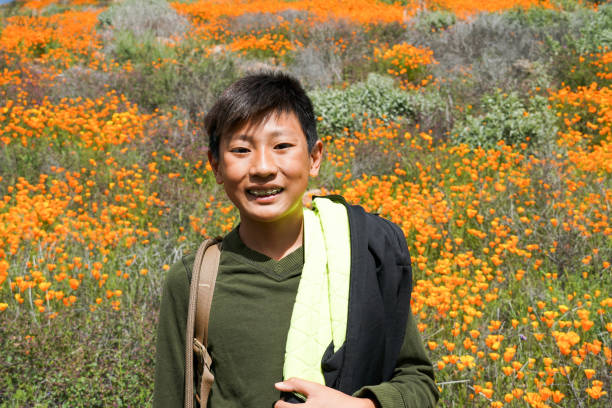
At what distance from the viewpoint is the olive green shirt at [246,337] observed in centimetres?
138

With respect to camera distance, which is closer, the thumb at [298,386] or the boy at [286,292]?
the thumb at [298,386]

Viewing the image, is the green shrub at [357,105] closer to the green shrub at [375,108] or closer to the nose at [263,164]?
the green shrub at [375,108]

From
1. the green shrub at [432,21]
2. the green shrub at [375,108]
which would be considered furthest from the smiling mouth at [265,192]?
the green shrub at [432,21]

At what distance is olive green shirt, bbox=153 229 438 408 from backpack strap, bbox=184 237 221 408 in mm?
34

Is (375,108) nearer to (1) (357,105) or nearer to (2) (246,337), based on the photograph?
(1) (357,105)

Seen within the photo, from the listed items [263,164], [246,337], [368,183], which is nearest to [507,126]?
[368,183]

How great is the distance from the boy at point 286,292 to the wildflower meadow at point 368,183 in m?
0.25

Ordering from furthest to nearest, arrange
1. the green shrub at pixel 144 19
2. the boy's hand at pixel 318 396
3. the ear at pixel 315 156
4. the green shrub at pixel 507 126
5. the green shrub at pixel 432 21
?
1. the green shrub at pixel 144 19
2. the green shrub at pixel 432 21
3. the green shrub at pixel 507 126
4. the ear at pixel 315 156
5. the boy's hand at pixel 318 396

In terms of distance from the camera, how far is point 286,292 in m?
1.43

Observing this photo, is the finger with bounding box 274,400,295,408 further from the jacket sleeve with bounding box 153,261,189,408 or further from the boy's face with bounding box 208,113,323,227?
the boy's face with bounding box 208,113,323,227

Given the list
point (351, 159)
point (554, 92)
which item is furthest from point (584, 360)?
point (554, 92)

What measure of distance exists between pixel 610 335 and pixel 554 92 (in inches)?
272

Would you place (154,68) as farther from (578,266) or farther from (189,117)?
(578,266)

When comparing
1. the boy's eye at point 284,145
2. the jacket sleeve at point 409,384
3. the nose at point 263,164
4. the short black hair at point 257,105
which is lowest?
the jacket sleeve at point 409,384
